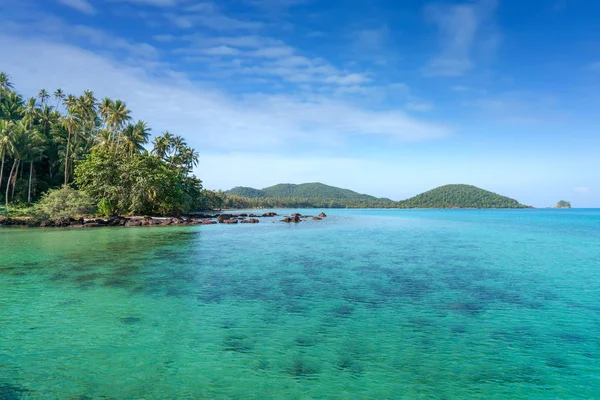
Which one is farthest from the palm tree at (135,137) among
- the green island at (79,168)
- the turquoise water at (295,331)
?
the turquoise water at (295,331)

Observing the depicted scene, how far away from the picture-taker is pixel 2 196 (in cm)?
7081

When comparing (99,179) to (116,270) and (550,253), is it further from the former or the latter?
(550,253)

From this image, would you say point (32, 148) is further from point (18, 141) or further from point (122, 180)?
point (122, 180)

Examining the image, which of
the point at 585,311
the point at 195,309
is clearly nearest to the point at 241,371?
the point at 195,309

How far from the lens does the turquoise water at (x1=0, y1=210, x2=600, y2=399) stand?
28.4 ft

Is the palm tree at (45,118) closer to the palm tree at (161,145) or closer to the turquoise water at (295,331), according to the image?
the palm tree at (161,145)

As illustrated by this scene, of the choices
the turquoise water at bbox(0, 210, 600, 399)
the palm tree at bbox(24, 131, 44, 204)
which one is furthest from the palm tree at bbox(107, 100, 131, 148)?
the turquoise water at bbox(0, 210, 600, 399)

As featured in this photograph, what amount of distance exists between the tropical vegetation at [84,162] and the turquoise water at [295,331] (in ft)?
136

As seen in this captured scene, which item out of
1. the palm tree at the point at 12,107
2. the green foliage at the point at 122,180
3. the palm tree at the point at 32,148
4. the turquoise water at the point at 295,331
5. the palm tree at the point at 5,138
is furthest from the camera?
the palm tree at the point at 12,107

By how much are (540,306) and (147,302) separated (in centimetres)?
1818

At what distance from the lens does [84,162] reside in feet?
212

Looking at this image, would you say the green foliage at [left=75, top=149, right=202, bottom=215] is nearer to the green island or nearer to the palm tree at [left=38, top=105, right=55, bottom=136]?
the green island

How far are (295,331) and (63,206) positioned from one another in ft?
202

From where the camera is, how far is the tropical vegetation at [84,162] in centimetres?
6272
